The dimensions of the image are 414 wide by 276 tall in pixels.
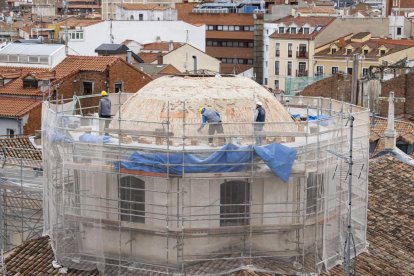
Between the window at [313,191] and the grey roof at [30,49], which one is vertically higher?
the grey roof at [30,49]

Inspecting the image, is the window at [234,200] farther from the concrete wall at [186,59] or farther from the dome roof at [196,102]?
the concrete wall at [186,59]

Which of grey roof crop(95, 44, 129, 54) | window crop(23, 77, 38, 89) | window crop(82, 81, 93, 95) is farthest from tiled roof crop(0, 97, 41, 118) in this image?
grey roof crop(95, 44, 129, 54)

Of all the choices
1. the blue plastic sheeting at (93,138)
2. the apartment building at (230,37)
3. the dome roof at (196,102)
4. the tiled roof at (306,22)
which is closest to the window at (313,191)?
the dome roof at (196,102)

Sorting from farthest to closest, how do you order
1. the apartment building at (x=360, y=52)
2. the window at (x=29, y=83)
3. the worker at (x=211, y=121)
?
1. the apartment building at (x=360, y=52)
2. the window at (x=29, y=83)
3. the worker at (x=211, y=121)

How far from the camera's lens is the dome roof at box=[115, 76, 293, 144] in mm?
17000

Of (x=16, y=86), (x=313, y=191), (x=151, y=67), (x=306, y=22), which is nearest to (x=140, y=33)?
(x=306, y=22)

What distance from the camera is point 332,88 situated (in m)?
46.2

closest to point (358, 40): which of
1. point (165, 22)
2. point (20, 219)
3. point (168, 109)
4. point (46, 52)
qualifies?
point (165, 22)

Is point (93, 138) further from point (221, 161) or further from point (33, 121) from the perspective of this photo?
point (33, 121)

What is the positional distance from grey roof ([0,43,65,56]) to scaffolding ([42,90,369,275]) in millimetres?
23486

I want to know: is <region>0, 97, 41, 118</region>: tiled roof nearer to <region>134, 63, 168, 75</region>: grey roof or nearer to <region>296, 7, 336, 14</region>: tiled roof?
<region>134, 63, 168, 75</region>: grey roof

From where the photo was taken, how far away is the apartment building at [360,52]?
177ft

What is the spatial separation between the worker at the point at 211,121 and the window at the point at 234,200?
0.89 metres

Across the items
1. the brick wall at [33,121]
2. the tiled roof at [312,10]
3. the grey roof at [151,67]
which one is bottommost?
the brick wall at [33,121]
